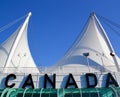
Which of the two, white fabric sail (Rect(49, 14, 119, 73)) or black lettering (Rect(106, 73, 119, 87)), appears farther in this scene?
white fabric sail (Rect(49, 14, 119, 73))

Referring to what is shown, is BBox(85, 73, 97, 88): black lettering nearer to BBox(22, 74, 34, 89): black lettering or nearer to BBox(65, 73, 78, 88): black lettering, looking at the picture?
BBox(65, 73, 78, 88): black lettering

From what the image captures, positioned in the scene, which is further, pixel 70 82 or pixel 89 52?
pixel 89 52

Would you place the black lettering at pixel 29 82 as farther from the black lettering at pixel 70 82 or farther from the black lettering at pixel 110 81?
the black lettering at pixel 110 81

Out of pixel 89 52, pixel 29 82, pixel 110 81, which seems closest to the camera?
pixel 29 82

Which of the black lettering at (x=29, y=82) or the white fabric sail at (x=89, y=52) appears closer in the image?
the black lettering at (x=29, y=82)

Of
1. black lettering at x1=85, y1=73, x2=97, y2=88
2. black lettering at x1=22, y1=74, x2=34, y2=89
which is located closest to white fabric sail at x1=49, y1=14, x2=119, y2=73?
black lettering at x1=22, y1=74, x2=34, y2=89

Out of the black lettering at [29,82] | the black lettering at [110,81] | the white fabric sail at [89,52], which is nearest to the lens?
the black lettering at [29,82]

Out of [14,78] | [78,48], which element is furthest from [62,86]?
[78,48]


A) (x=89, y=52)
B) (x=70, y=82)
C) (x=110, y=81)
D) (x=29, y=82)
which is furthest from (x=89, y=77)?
(x=89, y=52)

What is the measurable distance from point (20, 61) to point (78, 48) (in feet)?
26.6

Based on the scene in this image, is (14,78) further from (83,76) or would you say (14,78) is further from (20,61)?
(20,61)

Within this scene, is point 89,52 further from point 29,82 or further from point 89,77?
point 29,82

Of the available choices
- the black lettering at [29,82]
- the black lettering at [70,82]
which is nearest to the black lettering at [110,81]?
the black lettering at [70,82]

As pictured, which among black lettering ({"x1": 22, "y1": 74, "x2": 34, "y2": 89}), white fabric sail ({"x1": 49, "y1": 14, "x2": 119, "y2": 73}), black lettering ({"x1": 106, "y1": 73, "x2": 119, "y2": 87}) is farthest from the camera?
white fabric sail ({"x1": 49, "y1": 14, "x2": 119, "y2": 73})
